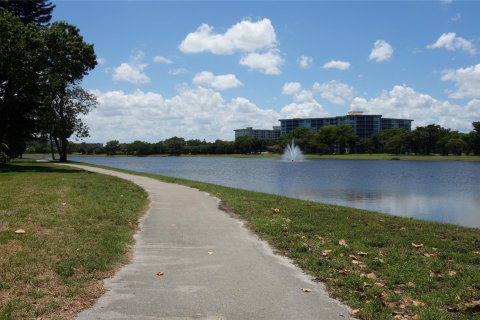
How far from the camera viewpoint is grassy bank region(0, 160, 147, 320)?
593 centimetres

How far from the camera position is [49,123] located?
135 ft

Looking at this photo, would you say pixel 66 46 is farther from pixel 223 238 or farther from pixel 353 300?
pixel 353 300

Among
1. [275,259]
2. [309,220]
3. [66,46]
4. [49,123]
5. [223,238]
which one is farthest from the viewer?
[49,123]

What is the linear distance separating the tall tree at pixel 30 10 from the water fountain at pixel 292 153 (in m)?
92.9

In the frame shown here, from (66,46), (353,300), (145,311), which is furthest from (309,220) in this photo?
(66,46)

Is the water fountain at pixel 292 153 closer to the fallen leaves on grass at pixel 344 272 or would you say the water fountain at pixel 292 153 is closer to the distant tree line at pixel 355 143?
the distant tree line at pixel 355 143

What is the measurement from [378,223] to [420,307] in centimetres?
763

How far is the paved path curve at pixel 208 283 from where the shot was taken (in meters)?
5.75

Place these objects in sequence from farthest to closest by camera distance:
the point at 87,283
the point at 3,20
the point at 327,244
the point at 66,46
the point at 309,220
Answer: the point at 66,46 < the point at 3,20 < the point at 309,220 < the point at 327,244 < the point at 87,283

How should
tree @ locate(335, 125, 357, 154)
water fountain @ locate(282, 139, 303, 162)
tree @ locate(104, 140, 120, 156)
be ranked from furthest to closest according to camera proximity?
tree @ locate(104, 140, 120, 156)
tree @ locate(335, 125, 357, 154)
water fountain @ locate(282, 139, 303, 162)

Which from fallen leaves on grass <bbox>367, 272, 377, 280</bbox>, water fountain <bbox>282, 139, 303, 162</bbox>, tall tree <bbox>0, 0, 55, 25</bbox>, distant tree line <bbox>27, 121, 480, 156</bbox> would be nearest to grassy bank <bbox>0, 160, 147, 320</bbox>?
fallen leaves on grass <bbox>367, 272, 377, 280</bbox>

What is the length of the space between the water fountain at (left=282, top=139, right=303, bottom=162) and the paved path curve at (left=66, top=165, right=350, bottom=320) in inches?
4803

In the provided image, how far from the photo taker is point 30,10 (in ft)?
147

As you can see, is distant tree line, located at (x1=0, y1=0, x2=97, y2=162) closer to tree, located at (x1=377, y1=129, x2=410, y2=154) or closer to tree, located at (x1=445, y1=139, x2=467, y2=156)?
tree, located at (x1=445, y1=139, x2=467, y2=156)
